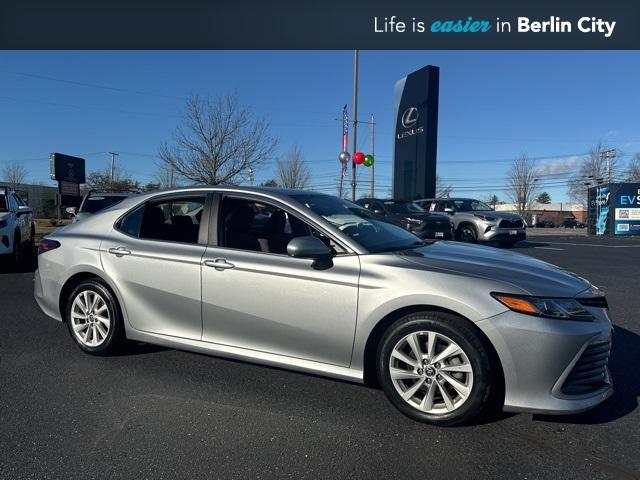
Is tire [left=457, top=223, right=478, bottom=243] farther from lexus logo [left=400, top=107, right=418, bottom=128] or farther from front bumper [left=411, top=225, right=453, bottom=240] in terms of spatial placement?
lexus logo [left=400, top=107, right=418, bottom=128]

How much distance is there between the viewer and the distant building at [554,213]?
73369mm

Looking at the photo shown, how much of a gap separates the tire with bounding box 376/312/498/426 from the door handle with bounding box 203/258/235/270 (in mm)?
1324

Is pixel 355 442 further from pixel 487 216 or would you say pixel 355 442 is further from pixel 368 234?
pixel 487 216

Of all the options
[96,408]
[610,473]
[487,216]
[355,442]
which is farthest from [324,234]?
[487,216]

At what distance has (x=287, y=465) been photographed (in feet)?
8.17

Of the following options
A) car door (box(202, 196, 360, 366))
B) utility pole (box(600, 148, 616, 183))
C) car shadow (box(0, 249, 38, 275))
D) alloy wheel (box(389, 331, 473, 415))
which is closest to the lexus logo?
car shadow (box(0, 249, 38, 275))

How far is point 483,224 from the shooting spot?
14.5 metres

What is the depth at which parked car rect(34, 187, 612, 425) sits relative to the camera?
2785 mm

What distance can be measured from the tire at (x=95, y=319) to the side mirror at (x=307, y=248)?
74.2 inches

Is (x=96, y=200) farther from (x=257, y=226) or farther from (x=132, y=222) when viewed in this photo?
(x=257, y=226)

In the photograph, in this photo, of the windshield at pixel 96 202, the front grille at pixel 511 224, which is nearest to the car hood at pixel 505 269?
the windshield at pixel 96 202

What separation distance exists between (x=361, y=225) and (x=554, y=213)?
325 ft

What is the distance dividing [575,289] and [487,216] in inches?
484

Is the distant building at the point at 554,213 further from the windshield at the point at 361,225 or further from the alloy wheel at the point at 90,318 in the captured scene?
the alloy wheel at the point at 90,318
